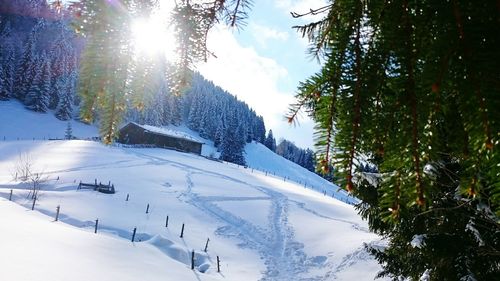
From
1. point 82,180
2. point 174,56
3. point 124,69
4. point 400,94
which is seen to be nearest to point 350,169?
point 400,94

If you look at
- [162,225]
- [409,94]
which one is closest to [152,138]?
[162,225]

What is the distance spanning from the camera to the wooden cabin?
63.4 m

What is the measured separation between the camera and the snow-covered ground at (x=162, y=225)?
49.5 feet

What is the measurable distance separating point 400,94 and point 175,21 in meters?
0.91

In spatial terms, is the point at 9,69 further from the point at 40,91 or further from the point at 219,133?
the point at 219,133

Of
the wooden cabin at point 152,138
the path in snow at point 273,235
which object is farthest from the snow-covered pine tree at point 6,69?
the path in snow at point 273,235

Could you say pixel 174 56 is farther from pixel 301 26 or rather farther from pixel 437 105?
pixel 437 105

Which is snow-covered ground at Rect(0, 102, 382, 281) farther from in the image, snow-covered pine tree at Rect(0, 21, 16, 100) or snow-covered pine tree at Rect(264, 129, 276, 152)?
→ snow-covered pine tree at Rect(264, 129, 276, 152)

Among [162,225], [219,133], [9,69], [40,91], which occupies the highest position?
[9,69]

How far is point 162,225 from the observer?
1092 inches

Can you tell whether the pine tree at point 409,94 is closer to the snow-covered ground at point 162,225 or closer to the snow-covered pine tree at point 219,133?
the snow-covered ground at point 162,225

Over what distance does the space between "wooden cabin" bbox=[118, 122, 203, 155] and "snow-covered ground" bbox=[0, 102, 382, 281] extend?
9.85m

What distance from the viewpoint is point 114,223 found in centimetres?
2592

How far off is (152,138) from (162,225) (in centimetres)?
3825
